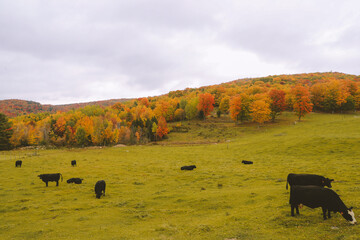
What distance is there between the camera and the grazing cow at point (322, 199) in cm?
1033

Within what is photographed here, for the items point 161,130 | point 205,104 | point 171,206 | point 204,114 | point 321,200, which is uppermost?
point 205,104

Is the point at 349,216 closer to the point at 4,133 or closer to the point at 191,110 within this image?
the point at 191,110

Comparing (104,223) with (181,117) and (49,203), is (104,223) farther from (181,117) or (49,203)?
(181,117)

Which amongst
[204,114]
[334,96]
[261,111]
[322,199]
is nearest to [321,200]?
[322,199]

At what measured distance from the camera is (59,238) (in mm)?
11742

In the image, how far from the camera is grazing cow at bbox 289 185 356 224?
10334 mm

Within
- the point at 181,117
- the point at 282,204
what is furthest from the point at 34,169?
the point at 181,117

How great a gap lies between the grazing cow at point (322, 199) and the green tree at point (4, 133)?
11033 cm

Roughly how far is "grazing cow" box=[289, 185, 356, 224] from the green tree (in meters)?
110

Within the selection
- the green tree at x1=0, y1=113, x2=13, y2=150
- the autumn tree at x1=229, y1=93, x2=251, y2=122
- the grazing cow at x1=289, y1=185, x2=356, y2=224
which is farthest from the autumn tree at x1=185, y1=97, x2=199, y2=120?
the grazing cow at x1=289, y1=185, x2=356, y2=224

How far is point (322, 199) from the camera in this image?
1089cm

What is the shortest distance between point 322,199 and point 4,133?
368ft

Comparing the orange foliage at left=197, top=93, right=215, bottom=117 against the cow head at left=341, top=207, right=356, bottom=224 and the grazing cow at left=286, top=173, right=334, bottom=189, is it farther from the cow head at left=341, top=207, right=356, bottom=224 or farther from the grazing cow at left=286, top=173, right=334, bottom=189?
the cow head at left=341, top=207, right=356, bottom=224

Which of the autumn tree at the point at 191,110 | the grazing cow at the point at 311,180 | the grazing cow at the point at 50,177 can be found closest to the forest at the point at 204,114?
the autumn tree at the point at 191,110
